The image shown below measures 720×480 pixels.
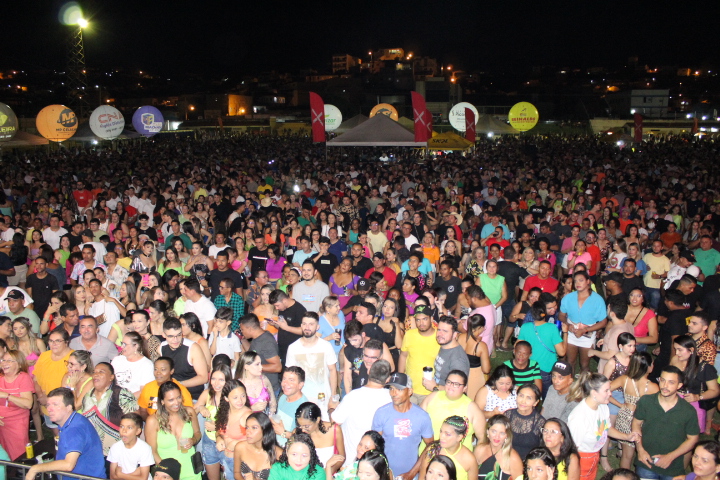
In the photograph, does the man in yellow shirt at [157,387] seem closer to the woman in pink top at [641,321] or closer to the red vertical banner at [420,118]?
the woman in pink top at [641,321]

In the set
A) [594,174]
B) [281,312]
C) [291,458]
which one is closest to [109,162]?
[594,174]

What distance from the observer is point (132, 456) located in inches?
139

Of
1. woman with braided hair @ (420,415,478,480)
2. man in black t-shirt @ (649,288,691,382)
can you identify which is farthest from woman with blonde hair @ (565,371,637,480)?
man in black t-shirt @ (649,288,691,382)

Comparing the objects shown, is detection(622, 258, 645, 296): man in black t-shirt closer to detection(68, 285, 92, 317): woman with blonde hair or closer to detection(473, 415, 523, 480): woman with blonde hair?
detection(473, 415, 523, 480): woman with blonde hair

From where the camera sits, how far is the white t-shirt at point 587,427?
3615mm

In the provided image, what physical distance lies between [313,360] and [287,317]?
845 millimetres

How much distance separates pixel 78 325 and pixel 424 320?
3214 millimetres

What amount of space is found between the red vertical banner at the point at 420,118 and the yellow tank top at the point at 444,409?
12.1 metres

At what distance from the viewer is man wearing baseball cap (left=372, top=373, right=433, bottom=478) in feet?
11.5

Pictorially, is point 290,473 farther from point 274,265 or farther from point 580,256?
point 580,256

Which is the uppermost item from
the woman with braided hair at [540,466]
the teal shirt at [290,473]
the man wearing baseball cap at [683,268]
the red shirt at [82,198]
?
the red shirt at [82,198]

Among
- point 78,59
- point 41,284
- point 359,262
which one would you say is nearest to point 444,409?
point 359,262

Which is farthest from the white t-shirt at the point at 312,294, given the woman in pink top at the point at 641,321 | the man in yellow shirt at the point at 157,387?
the woman in pink top at the point at 641,321

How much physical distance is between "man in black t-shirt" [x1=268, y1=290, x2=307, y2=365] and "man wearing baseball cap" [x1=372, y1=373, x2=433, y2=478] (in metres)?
1.74
